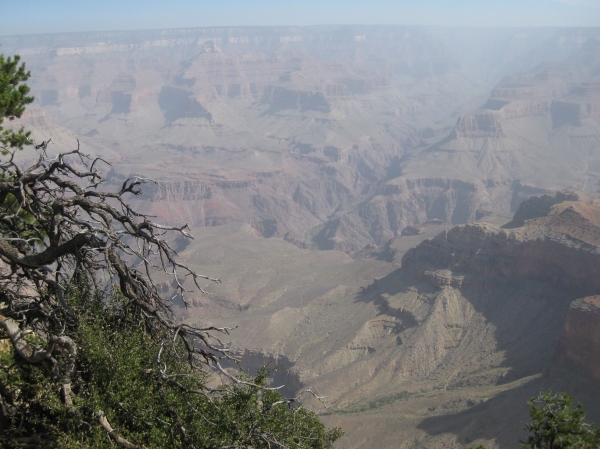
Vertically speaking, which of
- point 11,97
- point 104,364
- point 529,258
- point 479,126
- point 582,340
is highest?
point 479,126

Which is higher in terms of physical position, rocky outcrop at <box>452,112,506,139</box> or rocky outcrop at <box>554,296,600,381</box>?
rocky outcrop at <box>452,112,506,139</box>

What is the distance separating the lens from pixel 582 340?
4391 cm

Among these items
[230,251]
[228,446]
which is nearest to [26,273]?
[228,446]

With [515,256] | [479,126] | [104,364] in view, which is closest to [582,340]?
[515,256]

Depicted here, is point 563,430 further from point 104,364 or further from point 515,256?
point 515,256

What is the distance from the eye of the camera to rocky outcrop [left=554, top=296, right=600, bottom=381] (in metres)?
42.9

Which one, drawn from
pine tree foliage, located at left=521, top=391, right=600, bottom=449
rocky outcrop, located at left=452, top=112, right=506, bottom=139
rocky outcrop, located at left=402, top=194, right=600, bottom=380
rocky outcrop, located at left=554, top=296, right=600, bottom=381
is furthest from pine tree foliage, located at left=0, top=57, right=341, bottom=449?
rocky outcrop, located at left=452, top=112, right=506, bottom=139

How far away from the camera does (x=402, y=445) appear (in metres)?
39.6

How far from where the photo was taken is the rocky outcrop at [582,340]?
42875 millimetres

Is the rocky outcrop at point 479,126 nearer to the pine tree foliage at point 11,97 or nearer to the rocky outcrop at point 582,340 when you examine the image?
the rocky outcrop at point 582,340

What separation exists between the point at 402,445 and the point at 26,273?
34900 mm

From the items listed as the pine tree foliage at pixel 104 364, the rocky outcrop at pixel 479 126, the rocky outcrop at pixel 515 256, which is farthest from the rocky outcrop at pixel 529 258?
the rocky outcrop at pixel 479 126

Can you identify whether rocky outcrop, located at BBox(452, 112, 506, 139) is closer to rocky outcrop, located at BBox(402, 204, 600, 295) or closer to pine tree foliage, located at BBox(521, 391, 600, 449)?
rocky outcrop, located at BBox(402, 204, 600, 295)

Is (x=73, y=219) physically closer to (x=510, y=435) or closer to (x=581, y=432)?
(x=581, y=432)
